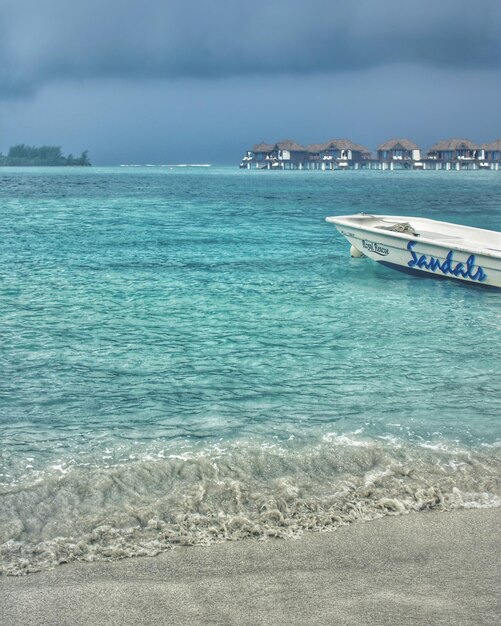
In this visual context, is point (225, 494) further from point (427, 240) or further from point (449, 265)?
point (427, 240)

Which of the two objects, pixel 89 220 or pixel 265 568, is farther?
pixel 89 220

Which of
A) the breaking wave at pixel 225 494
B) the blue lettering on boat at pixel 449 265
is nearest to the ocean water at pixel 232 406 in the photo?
the breaking wave at pixel 225 494

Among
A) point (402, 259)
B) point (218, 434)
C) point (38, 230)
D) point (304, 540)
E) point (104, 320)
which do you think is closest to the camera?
point (304, 540)

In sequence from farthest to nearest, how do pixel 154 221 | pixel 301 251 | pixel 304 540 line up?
pixel 154 221, pixel 301 251, pixel 304 540

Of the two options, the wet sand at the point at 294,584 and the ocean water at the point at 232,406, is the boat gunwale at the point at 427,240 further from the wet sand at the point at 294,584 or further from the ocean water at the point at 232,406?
the wet sand at the point at 294,584

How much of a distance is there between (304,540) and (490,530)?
1171 millimetres

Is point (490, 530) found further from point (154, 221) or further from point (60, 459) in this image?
point (154, 221)

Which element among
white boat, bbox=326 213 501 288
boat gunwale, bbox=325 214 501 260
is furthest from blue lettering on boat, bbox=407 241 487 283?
boat gunwale, bbox=325 214 501 260

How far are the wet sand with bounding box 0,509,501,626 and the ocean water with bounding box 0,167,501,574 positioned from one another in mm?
212

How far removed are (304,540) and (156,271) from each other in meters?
12.8

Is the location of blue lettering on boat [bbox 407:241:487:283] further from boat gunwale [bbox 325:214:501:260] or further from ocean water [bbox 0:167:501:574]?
ocean water [bbox 0:167:501:574]

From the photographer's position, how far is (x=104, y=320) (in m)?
11.5

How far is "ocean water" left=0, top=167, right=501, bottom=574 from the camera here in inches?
205

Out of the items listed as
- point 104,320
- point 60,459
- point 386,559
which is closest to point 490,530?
point 386,559
